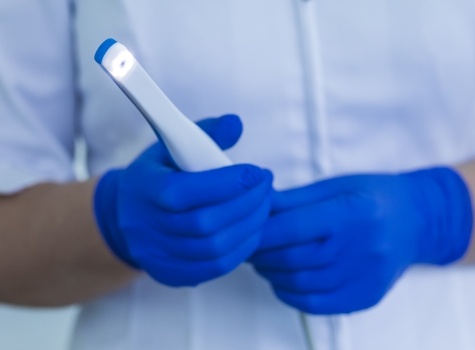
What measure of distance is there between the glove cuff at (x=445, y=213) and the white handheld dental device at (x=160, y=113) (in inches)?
6.4

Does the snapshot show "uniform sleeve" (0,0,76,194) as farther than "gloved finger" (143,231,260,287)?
Yes

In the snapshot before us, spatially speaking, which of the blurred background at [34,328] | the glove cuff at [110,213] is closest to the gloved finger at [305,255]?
the glove cuff at [110,213]

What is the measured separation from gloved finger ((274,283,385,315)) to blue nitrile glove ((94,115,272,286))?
0.05 meters

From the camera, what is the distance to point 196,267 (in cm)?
48

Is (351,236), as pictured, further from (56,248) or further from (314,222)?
(56,248)

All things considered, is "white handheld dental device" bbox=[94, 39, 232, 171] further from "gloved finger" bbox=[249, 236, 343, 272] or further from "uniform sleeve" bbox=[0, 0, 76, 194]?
"uniform sleeve" bbox=[0, 0, 76, 194]

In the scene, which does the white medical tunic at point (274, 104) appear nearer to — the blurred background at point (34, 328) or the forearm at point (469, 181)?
the forearm at point (469, 181)

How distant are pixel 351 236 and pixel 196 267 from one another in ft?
0.37

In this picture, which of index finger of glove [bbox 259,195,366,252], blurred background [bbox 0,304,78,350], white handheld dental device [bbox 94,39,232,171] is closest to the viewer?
white handheld dental device [bbox 94,39,232,171]

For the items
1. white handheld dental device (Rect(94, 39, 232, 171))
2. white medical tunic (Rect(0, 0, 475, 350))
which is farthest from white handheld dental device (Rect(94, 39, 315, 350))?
white medical tunic (Rect(0, 0, 475, 350))

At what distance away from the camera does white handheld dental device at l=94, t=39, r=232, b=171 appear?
376mm

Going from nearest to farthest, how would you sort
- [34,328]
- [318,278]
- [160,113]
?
[160,113], [318,278], [34,328]

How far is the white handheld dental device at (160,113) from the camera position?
0.38m

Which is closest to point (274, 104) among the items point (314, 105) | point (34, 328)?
point (314, 105)
